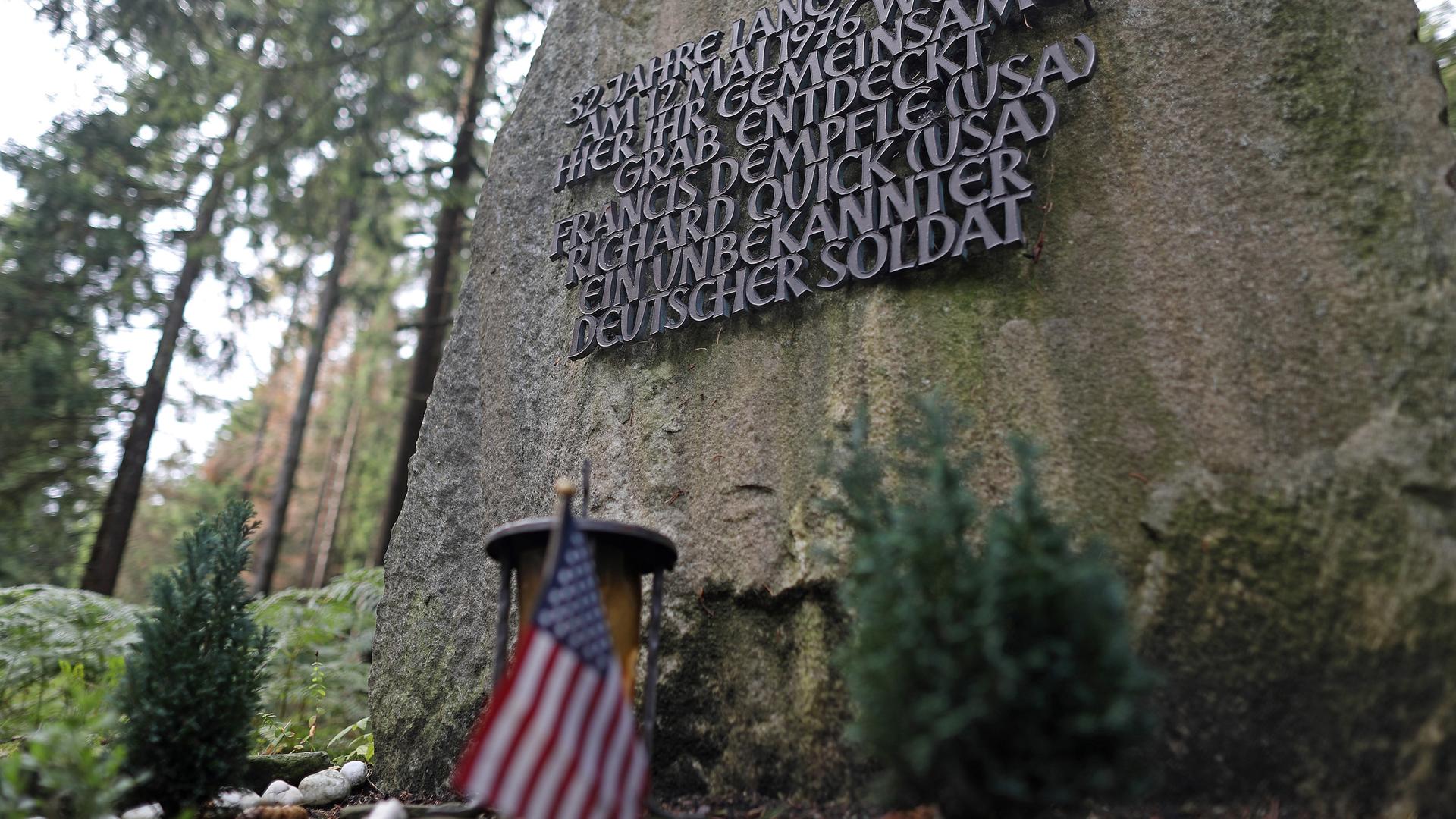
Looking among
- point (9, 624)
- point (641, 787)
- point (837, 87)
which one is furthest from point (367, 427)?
point (641, 787)

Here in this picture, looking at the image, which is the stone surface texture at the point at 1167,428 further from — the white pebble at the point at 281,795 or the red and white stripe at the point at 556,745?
the red and white stripe at the point at 556,745

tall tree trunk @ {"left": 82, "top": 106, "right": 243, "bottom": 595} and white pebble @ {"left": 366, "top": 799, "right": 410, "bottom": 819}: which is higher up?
tall tree trunk @ {"left": 82, "top": 106, "right": 243, "bottom": 595}

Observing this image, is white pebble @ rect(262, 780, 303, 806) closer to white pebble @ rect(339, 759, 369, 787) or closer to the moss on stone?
white pebble @ rect(339, 759, 369, 787)

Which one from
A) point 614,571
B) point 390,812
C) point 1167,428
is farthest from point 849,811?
point 1167,428

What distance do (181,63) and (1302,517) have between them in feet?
36.7

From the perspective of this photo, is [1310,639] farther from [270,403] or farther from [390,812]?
[270,403]

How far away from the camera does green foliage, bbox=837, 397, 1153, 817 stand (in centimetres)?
213

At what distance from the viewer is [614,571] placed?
297 centimetres

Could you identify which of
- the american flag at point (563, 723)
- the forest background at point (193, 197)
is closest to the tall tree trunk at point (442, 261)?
the forest background at point (193, 197)

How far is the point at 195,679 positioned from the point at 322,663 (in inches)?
158

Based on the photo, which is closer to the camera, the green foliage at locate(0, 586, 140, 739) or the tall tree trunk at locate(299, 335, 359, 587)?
the green foliage at locate(0, 586, 140, 739)

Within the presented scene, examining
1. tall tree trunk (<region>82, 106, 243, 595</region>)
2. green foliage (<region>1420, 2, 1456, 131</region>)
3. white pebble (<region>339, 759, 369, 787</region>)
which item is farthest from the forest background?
green foliage (<region>1420, 2, 1456, 131</region>)

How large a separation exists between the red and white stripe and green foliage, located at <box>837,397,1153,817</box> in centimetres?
68

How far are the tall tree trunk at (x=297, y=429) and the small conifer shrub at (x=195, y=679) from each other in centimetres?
861
